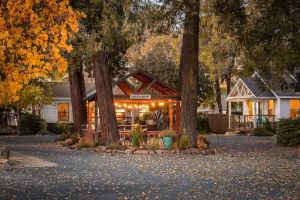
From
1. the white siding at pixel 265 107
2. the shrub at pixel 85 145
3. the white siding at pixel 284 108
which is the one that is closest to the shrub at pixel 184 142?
the shrub at pixel 85 145

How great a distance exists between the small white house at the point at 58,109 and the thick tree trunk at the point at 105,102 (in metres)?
22.2

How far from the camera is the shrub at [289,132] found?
27.2m

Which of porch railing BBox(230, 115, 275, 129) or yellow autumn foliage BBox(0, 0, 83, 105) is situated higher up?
yellow autumn foliage BBox(0, 0, 83, 105)

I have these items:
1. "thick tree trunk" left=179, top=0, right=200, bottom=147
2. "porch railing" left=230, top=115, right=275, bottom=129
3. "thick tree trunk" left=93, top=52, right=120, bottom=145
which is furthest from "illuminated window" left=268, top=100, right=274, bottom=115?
"thick tree trunk" left=93, top=52, right=120, bottom=145

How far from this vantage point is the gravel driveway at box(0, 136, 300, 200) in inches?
449

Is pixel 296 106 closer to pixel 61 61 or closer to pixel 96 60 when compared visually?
pixel 96 60

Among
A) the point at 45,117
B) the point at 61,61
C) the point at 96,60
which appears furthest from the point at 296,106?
the point at 61,61

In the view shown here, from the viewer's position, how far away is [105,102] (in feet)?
83.7

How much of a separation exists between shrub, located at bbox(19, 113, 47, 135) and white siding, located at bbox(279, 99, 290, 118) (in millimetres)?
18928

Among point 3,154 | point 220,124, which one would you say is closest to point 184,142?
point 3,154

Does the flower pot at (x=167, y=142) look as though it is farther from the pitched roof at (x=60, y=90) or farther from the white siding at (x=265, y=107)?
the white siding at (x=265, y=107)

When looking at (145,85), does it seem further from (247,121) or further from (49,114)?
(49,114)

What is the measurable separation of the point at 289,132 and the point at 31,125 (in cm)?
2253

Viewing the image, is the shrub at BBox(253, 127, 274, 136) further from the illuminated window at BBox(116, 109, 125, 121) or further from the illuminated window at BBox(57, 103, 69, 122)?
the illuminated window at BBox(57, 103, 69, 122)
